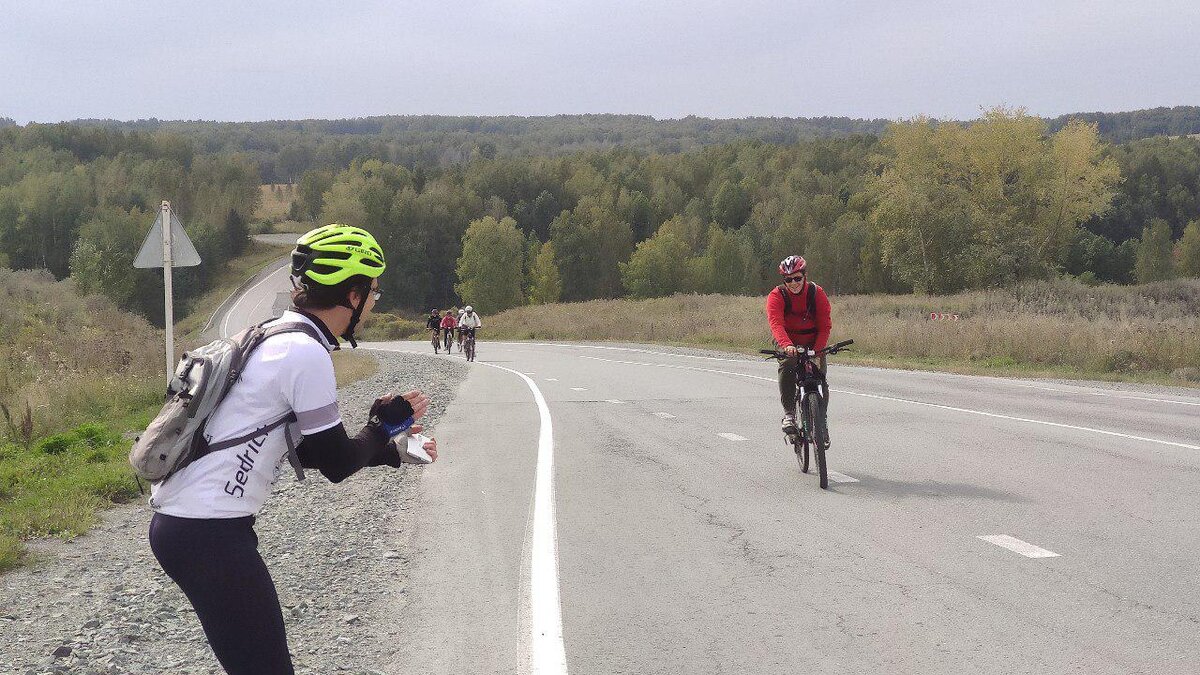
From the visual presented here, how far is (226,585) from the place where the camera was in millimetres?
3035

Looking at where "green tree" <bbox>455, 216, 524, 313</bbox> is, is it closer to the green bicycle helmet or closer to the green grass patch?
the green grass patch

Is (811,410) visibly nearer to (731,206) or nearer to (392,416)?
(392,416)

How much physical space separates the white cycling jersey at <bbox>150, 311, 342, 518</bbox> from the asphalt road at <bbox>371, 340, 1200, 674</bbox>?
2.07 metres

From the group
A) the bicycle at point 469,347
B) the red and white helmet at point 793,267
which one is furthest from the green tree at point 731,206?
the red and white helmet at point 793,267

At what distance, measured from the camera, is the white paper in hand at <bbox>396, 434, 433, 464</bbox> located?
11.8 ft

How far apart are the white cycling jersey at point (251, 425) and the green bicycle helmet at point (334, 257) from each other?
368 mm

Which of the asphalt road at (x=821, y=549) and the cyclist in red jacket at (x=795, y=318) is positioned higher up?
the cyclist in red jacket at (x=795, y=318)

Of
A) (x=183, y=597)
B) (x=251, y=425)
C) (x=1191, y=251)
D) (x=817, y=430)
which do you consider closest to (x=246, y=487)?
(x=251, y=425)

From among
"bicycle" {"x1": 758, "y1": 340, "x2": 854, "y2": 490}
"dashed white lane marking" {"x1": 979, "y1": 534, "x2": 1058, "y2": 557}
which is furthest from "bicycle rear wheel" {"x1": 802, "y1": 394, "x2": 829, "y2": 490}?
"dashed white lane marking" {"x1": 979, "y1": 534, "x2": 1058, "y2": 557}

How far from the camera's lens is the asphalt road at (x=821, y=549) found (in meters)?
5.05

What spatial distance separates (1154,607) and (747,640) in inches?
85.7

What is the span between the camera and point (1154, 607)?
551 centimetres

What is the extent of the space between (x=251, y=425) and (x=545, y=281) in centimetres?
12124

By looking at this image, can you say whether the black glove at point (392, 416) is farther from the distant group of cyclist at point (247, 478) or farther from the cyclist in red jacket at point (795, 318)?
the cyclist in red jacket at point (795, 318)
